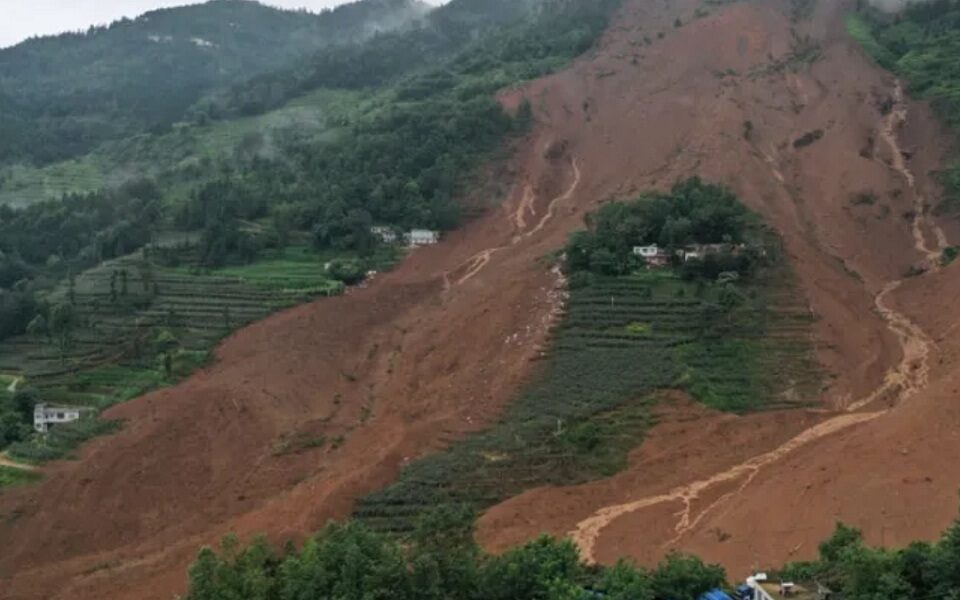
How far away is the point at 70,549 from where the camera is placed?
28.9 metres

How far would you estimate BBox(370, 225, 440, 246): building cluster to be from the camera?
5384 centimetres

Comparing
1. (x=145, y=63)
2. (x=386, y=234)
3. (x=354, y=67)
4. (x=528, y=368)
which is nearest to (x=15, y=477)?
(x=528, y=368)

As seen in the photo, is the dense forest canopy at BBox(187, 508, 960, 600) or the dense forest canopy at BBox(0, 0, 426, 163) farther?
the dense forest canopy at BBox(0, 0, 426, 163)

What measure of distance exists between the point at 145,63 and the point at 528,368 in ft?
383

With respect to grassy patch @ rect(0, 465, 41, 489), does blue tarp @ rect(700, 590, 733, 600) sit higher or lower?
higher

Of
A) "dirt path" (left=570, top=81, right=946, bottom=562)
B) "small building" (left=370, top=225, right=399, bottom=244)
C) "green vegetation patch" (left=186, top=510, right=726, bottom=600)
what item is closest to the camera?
"green vegetation patch" (left=186, top=510, right=726, bottom=600)

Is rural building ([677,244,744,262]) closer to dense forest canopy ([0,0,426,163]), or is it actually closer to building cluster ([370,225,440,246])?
building cluster ([370,225,440,246])

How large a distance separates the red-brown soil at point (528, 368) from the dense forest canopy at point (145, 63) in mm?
50779

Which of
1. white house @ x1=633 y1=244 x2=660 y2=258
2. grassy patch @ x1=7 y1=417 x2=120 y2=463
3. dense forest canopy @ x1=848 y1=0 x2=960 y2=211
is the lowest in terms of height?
grassy patch @ x1=7 y1=417 x2=120 y2=463

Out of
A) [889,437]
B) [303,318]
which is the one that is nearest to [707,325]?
[889,437]

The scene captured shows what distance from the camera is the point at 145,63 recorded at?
13588 centimetres

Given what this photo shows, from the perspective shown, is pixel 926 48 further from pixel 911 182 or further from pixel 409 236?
pixel 409 236

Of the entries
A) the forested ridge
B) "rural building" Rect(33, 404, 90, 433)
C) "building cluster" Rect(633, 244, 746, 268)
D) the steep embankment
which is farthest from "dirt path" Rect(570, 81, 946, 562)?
the forested ridge

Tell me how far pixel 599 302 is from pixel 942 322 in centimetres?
1306
